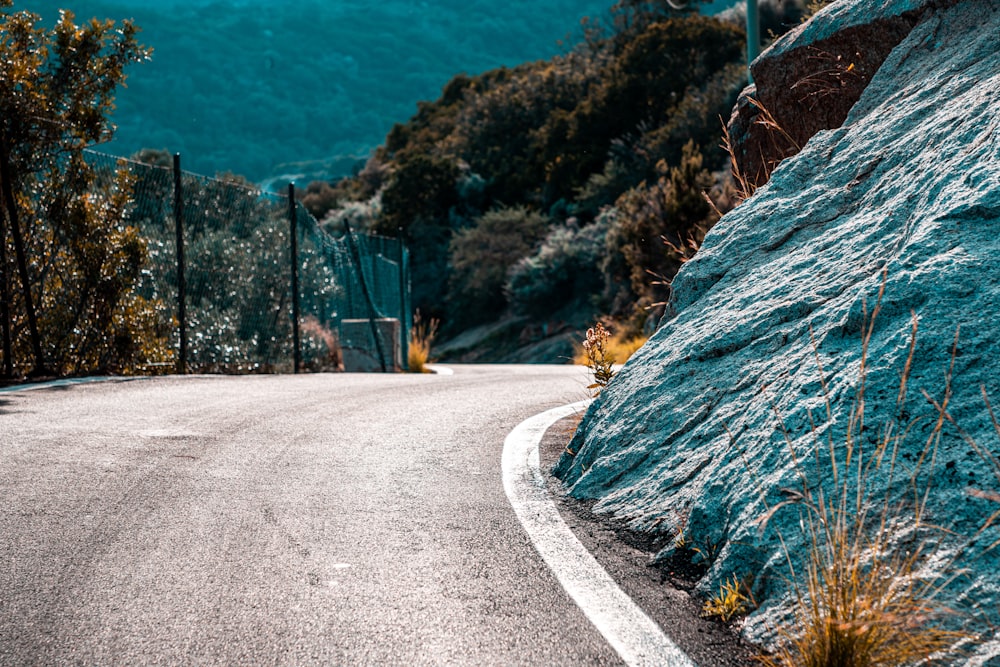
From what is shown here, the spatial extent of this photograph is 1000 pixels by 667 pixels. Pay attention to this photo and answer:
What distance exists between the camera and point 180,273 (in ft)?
40.6

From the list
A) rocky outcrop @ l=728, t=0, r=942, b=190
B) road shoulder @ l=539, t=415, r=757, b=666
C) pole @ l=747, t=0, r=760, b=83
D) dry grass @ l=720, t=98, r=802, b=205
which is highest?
pole @ l=747, t=0, r=760, b=83

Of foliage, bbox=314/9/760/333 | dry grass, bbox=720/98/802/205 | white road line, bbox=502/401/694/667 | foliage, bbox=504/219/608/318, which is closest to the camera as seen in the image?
white road line, bbox=502/401/694/667

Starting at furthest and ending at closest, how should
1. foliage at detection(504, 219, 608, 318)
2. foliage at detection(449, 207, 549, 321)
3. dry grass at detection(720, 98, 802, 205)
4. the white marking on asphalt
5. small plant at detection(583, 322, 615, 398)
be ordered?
foliage at detection(449, 207, 549, 321)
foliage at detection(504, 219, 608, 318)
the white marking on asphalt
dry grass at detection(720, 98, 802, 205)
small plant at detection(583, 322, 615, 398)

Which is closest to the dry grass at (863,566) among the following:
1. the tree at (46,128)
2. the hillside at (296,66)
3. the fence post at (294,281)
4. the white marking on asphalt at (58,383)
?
the white marking on asphalt at (58,383)

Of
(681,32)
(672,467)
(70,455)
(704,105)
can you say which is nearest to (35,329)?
(70,455)

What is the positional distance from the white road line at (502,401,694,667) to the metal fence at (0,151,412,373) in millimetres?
7745

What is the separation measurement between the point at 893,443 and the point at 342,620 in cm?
196

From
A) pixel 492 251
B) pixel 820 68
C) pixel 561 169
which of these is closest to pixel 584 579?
pixel 820 68

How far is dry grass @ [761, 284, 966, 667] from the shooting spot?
2678 millimetres

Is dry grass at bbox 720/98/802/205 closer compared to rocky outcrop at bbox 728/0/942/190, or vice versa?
rocky outcrop at bbox 728/0/942/190

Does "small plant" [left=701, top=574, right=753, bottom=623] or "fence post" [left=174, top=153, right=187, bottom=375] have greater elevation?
"fence post" [left=174, top=153, right=187, bottom=375]

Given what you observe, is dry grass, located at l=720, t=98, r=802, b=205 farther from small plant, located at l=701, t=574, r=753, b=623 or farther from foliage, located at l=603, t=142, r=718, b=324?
foliage, located at l=603, t=142, r=718, b=324

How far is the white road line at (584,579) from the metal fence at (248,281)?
7.75 meters

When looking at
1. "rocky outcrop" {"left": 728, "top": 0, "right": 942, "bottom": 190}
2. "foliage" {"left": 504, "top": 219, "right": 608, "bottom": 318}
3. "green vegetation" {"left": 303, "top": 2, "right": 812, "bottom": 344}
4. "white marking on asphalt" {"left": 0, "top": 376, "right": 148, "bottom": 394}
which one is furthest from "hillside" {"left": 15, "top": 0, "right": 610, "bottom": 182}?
"rocky outcrop" {"left": 728, "top": 0, "right": 942, "bottom": 190}
